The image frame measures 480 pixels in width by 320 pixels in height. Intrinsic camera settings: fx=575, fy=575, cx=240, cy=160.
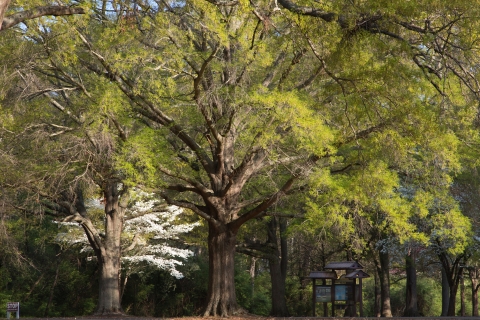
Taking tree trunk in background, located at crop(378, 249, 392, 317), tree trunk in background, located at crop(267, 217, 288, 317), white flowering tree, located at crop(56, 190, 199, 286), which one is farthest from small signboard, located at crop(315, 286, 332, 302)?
white flowering tree, located at crop(56, 190, 199, 286)

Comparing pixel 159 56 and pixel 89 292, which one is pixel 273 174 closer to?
pixel 159 56

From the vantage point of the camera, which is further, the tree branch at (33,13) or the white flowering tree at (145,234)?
the white flowering tree at (145,234)

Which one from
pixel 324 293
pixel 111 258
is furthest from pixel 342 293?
pixel 111 258

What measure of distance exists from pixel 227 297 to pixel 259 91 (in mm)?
6811

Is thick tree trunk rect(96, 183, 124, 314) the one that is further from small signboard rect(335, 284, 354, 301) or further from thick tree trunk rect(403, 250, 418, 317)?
thick tree trunk rect(403, 250, 418, 317)

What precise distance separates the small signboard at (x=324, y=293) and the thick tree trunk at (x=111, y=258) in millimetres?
7571

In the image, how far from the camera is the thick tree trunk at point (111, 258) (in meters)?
21.9

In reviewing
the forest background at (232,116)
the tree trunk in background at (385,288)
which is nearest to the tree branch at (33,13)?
the forest background at (232,116)

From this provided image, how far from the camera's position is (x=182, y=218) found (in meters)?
29.1

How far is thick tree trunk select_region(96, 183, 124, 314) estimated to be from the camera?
2188 cm

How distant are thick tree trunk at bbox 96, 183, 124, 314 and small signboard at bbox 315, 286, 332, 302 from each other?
757 cm

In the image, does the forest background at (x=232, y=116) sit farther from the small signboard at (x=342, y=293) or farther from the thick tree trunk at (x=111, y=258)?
the small signboard at (x=342, y=293)

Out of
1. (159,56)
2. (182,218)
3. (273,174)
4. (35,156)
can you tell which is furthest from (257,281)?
(159,56)

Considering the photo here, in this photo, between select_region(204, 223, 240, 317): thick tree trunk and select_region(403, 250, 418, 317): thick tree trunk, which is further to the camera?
select_region(403, 250, 418, 317): thick tree trunk
